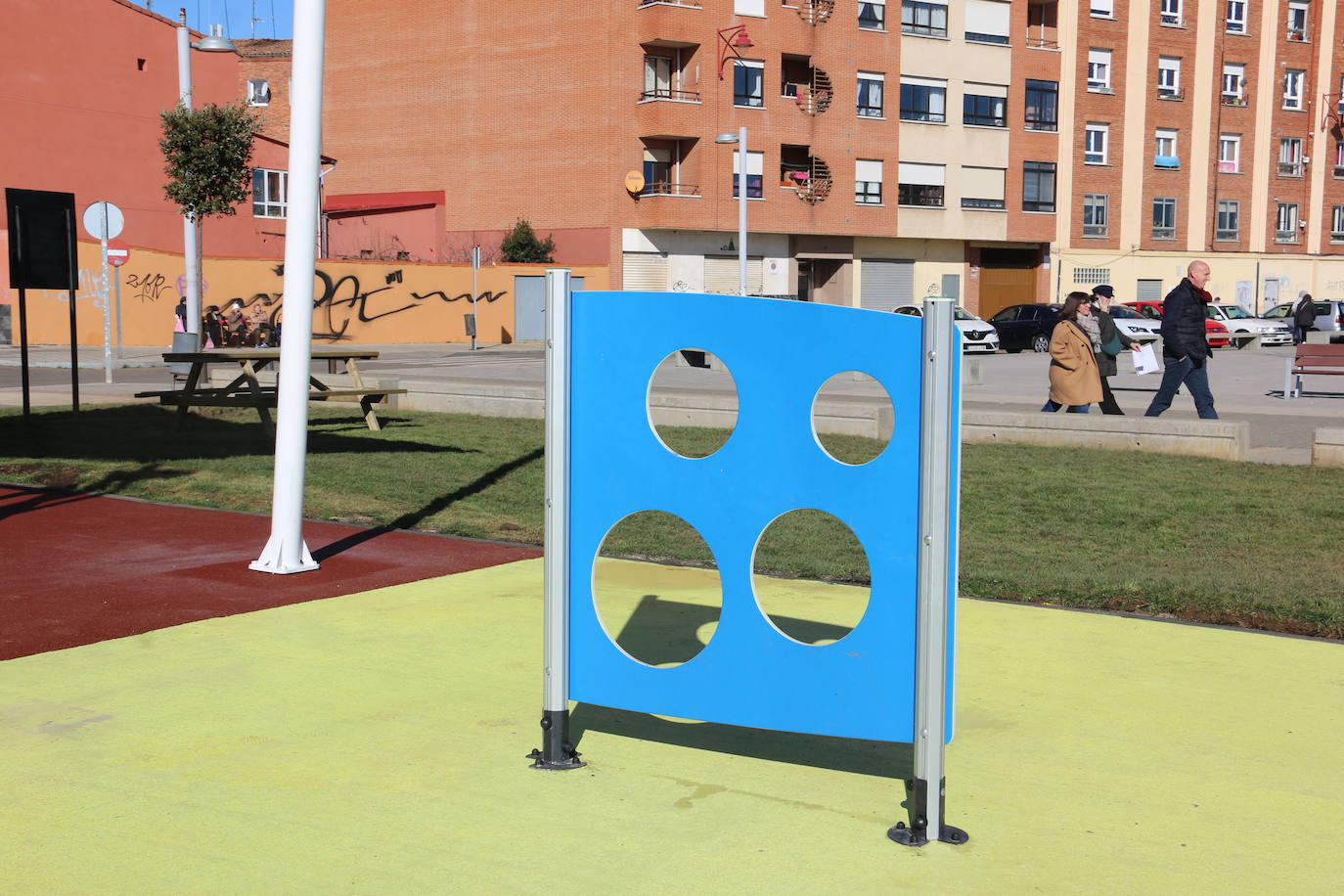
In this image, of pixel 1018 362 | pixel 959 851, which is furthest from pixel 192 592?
pixel 1018 362

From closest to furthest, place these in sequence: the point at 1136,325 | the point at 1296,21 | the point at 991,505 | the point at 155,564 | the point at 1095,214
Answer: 1. the point at 155,564
2. the point at 991,505
3. the point at 1136,325
4. the point at 1095,214
5. the point at 1296,21

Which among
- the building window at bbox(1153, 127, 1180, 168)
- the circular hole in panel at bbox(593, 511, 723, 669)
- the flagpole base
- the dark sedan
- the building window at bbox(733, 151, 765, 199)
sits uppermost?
the building window at bbox(1153, 127, 1180, 168)

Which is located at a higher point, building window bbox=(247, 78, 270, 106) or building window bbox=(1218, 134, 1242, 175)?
building window bbox=(247, 78, 270, 106)

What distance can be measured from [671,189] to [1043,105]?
17.1 meters

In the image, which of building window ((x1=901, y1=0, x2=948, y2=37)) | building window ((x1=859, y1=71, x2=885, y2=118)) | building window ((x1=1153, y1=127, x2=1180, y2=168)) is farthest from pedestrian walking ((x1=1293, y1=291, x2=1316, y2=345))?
building window ((x1=901, y1=0, x2=948, y2=37))

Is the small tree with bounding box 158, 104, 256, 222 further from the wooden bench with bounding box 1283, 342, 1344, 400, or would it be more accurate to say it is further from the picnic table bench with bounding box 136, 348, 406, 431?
the wooden bench with bounding box 1283, 342, 1344, 400

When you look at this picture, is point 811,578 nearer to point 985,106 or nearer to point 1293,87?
point 985,106

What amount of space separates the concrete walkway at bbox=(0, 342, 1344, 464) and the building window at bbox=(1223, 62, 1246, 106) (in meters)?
25.0

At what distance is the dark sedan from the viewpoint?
39938mm

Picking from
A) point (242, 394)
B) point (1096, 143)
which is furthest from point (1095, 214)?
point (242, 394)

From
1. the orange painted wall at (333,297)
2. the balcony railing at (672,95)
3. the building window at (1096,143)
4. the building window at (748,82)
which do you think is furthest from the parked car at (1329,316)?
the orange painted wall at (333,297)

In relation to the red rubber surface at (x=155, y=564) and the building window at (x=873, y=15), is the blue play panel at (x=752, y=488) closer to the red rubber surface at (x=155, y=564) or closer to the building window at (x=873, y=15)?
the red rubber surface at (x=155, y=564)

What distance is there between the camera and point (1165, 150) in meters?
61.2

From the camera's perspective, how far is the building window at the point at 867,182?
53500 mm
